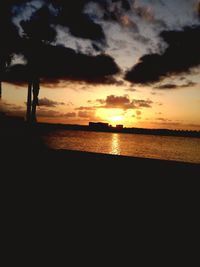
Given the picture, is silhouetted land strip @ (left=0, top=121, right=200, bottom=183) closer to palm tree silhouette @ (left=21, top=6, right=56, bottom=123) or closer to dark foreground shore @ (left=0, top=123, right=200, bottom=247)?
dark foreground shore @ (left=0, top=123, right=200, bottom=247)

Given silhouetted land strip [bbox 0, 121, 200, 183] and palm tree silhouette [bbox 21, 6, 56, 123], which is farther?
palm tree silhouette [bbox 21, 6, 56, 123]

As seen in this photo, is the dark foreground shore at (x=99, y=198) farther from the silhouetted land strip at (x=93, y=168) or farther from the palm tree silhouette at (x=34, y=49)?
the palm tree silhouette at (x=34, y=49)

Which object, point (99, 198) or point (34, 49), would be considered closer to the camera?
point (99, 198)

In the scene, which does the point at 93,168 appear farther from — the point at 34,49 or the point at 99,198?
the point at 34,49

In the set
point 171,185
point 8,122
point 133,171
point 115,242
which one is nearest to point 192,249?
point 115,242

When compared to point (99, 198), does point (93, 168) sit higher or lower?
higher

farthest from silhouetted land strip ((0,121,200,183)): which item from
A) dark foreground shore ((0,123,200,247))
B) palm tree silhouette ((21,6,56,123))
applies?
palm tree silhouette ((21,6,56,123))

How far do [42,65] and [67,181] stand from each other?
16886 millimetres

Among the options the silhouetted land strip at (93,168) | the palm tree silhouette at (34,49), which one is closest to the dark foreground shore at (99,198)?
the silhouetted land strip at (93,168)

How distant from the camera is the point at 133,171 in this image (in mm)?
6316

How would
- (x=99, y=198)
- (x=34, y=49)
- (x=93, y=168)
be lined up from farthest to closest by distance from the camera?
(x=34, y=49), (x=93, y=168), (x=99, y=198)

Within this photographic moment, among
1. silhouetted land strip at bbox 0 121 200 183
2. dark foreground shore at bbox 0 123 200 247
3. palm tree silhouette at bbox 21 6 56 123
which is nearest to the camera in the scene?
dark foreground shore at bbox 0 123 200 247

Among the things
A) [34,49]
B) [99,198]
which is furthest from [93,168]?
[34,49]

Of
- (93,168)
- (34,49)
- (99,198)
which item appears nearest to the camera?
(99,198)
